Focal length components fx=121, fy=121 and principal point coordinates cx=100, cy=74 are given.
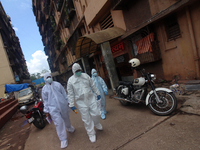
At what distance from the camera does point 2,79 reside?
58.2 ft

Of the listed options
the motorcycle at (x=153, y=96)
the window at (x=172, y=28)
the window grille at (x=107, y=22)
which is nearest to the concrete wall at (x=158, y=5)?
the window at (x=172, y=28)

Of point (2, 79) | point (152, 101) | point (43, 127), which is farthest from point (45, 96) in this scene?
point (2, 79)

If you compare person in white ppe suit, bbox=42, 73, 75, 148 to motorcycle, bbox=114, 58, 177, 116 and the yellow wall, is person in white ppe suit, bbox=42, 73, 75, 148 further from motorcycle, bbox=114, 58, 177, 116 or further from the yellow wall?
the yellow wall

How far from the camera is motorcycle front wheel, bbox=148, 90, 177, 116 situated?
303 centimetres

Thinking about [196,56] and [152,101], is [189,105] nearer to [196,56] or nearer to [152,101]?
[152,101]

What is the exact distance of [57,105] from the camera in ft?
10.5

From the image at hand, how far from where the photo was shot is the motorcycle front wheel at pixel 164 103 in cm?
303

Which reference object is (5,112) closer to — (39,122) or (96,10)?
(39,122)

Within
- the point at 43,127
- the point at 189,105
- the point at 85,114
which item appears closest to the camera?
the point at 85,114

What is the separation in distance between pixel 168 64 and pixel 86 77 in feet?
12.6

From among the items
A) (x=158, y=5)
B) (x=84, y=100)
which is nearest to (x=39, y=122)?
(x=84, y=100)

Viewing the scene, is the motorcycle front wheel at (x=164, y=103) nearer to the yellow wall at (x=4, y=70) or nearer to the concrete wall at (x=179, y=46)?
the concrete wall at (x=179, y=46)

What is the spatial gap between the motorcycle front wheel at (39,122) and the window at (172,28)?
20.0ft

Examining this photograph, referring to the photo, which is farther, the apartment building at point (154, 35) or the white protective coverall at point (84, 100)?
the apartment building at point (154, 35)
